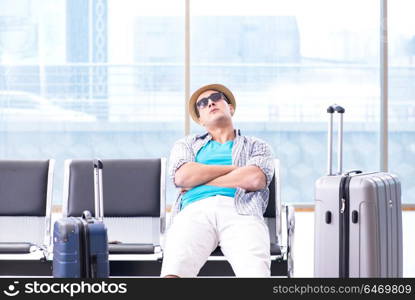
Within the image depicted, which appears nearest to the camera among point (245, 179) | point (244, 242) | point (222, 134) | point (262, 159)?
point (244, 242)

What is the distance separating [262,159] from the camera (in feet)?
13.4

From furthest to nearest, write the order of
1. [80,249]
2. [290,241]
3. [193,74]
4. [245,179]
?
[193,74] → [245,179] → [290,241] → [80,249]

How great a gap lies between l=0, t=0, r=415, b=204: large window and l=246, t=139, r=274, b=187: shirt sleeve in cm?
183

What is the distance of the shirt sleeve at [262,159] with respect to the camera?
4.05 m

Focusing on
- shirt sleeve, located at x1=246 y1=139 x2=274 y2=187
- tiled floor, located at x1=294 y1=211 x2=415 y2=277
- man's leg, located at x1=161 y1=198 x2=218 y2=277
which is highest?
shirt sleeve, located at x1=246 y1=139 x2=274 y2=187

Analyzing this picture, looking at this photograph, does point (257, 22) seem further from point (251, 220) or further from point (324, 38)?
point (251, 220)

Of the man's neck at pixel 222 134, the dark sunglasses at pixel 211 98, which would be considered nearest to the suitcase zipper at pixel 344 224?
the man's neck at pixel 222 134

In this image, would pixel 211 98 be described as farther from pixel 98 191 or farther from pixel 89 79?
pixel 89 79

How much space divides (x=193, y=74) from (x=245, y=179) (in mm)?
2086

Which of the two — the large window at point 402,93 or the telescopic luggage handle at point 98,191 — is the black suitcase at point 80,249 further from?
the large window at point 402,93

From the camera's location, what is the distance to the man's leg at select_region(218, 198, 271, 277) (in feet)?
11.9

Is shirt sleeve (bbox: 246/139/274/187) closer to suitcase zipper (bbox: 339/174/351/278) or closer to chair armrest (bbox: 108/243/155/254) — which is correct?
suitcase zipper (bbox: 339/174/351/278)

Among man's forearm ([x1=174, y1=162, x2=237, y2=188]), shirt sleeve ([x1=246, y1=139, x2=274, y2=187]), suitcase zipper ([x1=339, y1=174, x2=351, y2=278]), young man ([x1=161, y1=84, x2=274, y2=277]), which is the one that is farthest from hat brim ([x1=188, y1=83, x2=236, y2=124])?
suitcase zipper ([x1=339, y1=174, x2=351, y2=278])

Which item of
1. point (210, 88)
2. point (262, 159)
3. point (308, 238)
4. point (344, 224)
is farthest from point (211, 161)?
point (308, 238)
